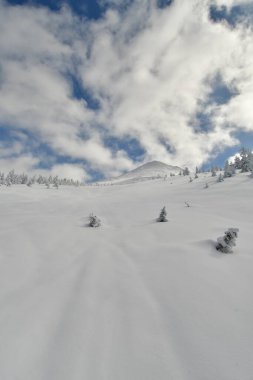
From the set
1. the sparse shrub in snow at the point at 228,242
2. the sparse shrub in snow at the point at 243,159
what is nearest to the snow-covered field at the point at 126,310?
the sparse shrub in snow at the point at 228,242

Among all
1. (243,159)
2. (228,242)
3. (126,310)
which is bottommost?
(126,310)

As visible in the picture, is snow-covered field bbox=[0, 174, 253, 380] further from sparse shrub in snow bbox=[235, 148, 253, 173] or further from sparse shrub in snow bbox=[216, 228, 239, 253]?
sparse shrub in snow bbox=[235, 148, 253, 173]

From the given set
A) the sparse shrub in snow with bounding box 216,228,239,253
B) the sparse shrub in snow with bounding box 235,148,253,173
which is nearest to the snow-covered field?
the sparse shrub in snow with bounding box 216,228,239,253

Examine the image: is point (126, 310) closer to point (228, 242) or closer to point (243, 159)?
point (228, 242)

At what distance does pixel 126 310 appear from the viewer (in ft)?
13.1

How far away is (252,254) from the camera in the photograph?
5953mm

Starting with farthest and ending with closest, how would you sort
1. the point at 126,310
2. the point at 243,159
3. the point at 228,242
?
1. the point at 243,159
2. the point at 228,242
3. the point at 126,310

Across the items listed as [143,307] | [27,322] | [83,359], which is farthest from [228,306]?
[27,322]

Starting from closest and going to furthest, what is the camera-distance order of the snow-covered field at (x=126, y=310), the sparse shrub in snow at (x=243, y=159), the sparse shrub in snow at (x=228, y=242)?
→ the snow-covered field at (x=126, y=310) < the sparse shrub in snow at (x=228, y=242) < the sparse shrub in snow at (x=243, y=159)

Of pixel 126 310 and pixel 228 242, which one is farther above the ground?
pixel 228 242

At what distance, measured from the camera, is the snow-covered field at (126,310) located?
2916 millimetres

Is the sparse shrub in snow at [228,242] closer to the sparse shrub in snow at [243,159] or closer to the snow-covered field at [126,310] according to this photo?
the snow-covered field at [126,310]

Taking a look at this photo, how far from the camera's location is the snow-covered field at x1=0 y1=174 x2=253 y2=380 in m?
2.92

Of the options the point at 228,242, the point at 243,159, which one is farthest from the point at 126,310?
the point at 243,159
